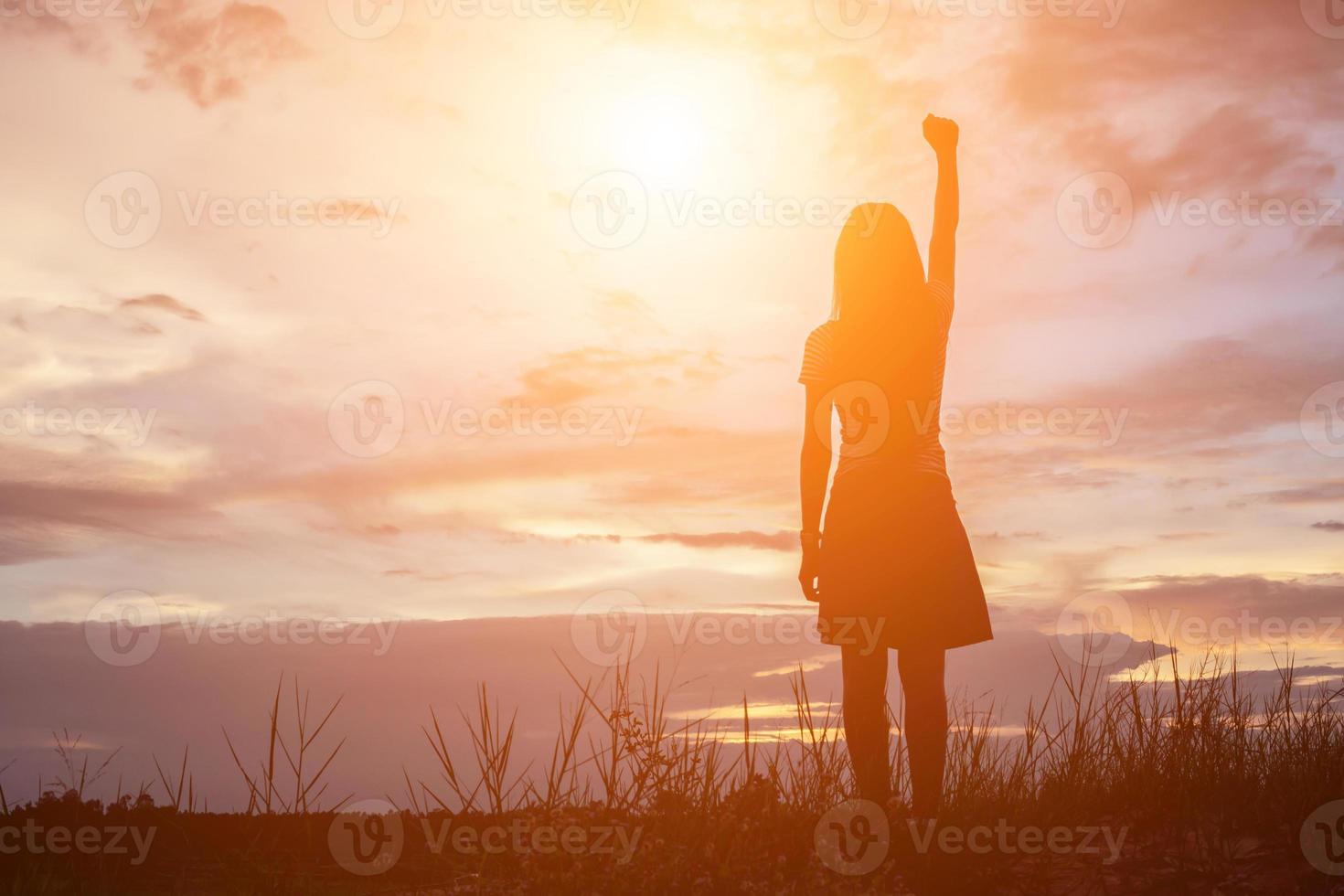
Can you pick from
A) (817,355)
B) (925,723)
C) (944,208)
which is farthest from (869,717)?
(944,208)

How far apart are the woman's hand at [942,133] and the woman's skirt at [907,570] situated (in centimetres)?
223

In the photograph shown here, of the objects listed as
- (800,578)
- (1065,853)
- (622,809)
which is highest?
(800,578)

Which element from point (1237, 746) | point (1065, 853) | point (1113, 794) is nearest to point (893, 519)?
point (1065, 853)

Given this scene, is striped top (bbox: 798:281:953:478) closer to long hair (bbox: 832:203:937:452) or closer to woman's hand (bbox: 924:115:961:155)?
long hair (bbox: 832:203:937:452)

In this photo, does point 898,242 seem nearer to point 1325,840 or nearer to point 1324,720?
point 1325,840

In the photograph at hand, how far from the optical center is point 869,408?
231 inches

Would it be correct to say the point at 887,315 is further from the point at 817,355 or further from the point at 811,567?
the point at 811,567

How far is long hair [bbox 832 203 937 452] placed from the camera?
5828mm

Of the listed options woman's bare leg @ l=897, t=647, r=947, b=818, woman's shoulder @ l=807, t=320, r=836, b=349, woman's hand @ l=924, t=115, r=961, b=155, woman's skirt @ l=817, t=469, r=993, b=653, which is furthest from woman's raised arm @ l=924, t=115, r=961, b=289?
woman's bare leg @ l=897, t=647, r=947, b=818

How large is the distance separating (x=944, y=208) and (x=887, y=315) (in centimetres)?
92

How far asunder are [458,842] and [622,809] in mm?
920

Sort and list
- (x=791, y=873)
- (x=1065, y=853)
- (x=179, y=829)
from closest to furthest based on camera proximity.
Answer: (x=791, y=873)
(x=1065, y=853)
(x=179, y=829)

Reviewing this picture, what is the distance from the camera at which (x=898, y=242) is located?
19.7 ft

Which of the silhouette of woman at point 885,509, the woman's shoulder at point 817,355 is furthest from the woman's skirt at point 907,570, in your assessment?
the woman's shoulder at point 817,355
